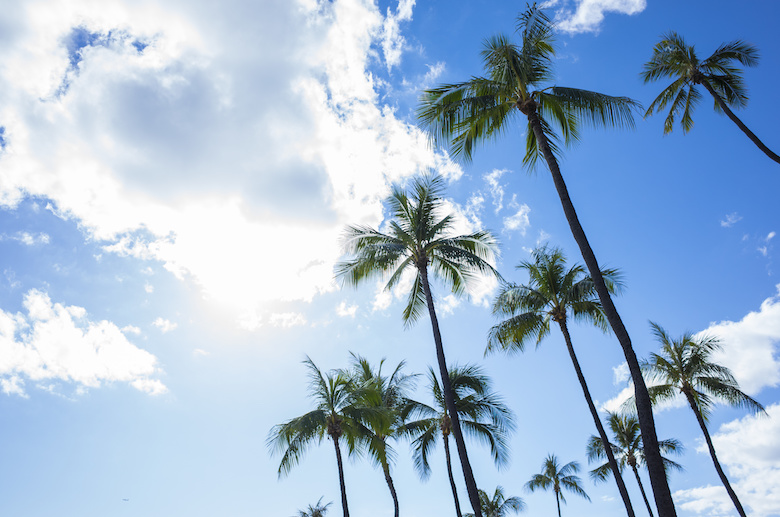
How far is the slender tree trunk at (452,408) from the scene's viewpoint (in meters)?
13.7

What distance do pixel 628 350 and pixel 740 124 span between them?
1136 centimetres

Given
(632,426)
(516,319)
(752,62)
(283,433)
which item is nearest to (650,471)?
(516,319)

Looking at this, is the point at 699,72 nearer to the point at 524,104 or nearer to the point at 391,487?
the point at 524,104

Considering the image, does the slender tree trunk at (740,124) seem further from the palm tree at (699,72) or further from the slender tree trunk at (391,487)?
the slender tree trunk at (391,487)

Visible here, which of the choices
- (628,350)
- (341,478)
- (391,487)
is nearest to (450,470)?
(391,487)

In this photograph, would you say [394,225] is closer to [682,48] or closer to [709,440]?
[682,48]

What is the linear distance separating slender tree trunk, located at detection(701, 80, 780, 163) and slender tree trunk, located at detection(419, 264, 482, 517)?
1088 cm

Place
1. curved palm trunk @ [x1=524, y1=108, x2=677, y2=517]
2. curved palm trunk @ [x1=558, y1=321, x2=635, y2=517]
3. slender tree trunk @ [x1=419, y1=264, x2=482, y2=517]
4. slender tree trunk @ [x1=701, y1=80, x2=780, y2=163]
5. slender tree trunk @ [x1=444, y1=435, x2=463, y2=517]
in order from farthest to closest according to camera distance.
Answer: slender tree trunk @ [x1=444, y1=435, x2=463, y2=517] < curved palm trunk @ [x1=558, y1=321, x2=635, y2=517] < slender tree trunk @ [x1=701, y1=80, x2=780, y2=163] < slender tree trunk @ [x1=419, y1=264, x2=482, y2=517] < curved palm trunk @ [x1=524, y1=108, x2=677, y2=517]

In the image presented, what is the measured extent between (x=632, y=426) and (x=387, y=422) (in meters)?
24.0

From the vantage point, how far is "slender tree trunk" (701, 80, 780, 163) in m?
14.9

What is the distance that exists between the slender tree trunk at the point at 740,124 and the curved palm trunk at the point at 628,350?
7.94 m

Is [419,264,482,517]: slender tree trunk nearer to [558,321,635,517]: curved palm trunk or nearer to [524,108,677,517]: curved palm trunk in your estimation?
[558,321,635,517]: curved palm trunk

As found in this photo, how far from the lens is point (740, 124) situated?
16031 millimetres

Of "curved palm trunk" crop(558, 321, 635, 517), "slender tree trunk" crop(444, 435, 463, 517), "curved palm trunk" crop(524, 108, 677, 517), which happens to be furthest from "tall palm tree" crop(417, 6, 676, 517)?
"slender tree trunk" crop(444, 435, 463, 517)
